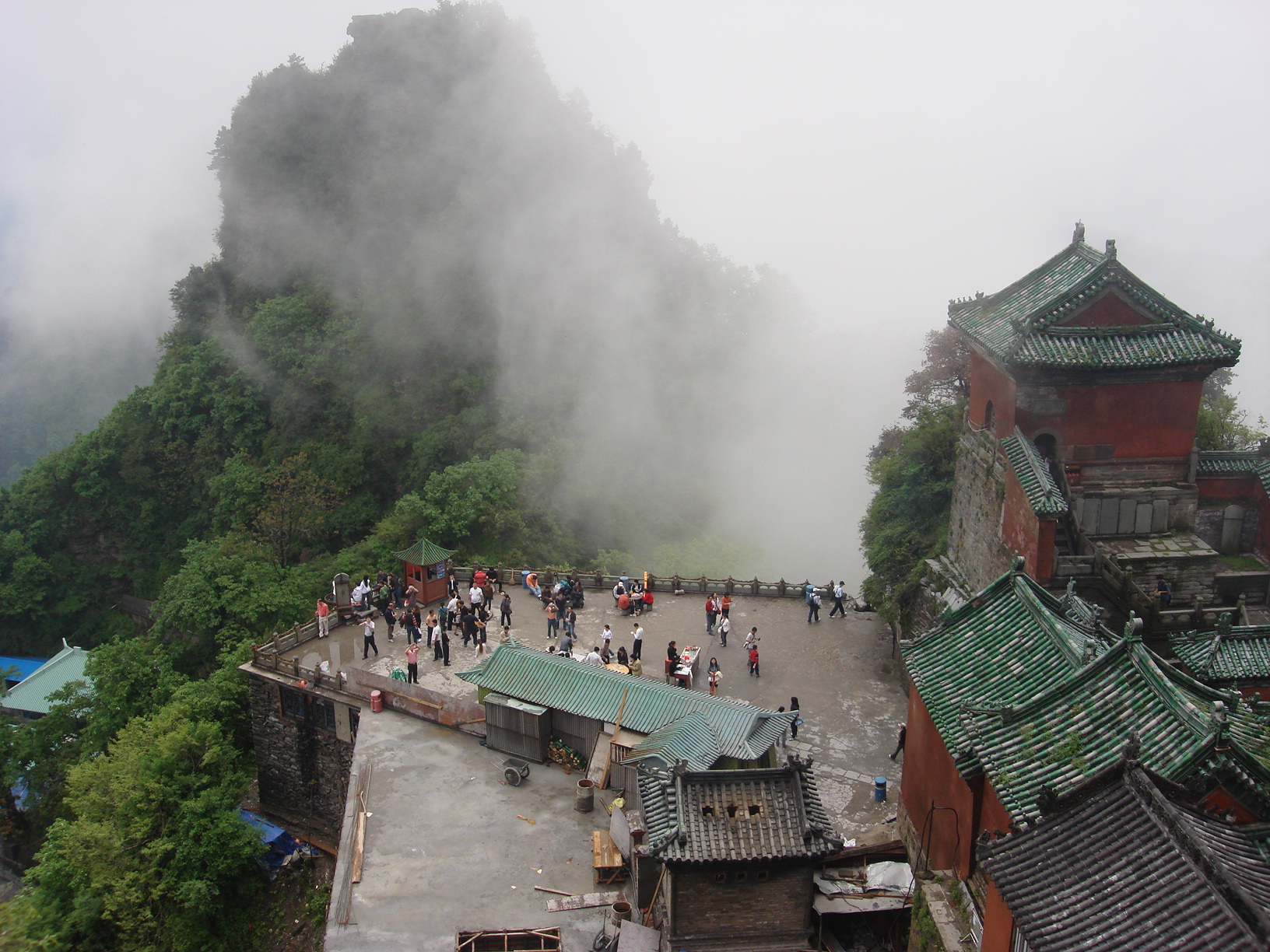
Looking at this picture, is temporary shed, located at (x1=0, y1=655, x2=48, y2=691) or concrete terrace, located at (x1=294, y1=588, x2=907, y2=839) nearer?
concrete terrace, located at (x1=294, y1=588, x2=907, y2=839)

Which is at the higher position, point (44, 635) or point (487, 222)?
point (487, 222)

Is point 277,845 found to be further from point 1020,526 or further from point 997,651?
point 1020,526

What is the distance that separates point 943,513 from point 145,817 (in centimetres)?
2376

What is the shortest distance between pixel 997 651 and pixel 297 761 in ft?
61.9

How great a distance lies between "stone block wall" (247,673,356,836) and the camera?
85.8 ft

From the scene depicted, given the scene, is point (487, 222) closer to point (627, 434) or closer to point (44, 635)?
point (627, 434)

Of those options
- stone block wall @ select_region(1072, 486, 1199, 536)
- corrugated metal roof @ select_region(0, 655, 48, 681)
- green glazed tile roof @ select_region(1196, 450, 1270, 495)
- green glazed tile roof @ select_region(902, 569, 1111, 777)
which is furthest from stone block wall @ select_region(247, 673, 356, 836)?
corrugated metal roof @ select_region(0, 655, 48, 681)

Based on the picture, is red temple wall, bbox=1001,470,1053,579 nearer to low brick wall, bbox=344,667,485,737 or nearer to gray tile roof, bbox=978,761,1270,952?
gray tile roof, bbox=978,761,1270,952

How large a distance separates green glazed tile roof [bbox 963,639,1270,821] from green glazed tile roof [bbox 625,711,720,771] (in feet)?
17.4

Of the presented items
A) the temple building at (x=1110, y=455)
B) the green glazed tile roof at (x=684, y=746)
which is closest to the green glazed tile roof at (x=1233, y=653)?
the temple building at (x=1110, y=455)

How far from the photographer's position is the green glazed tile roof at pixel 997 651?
1393 cm

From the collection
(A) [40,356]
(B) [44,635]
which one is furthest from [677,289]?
(A) [40,356]

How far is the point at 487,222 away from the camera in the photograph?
50531mm

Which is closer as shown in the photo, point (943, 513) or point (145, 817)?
point (145, 817)
